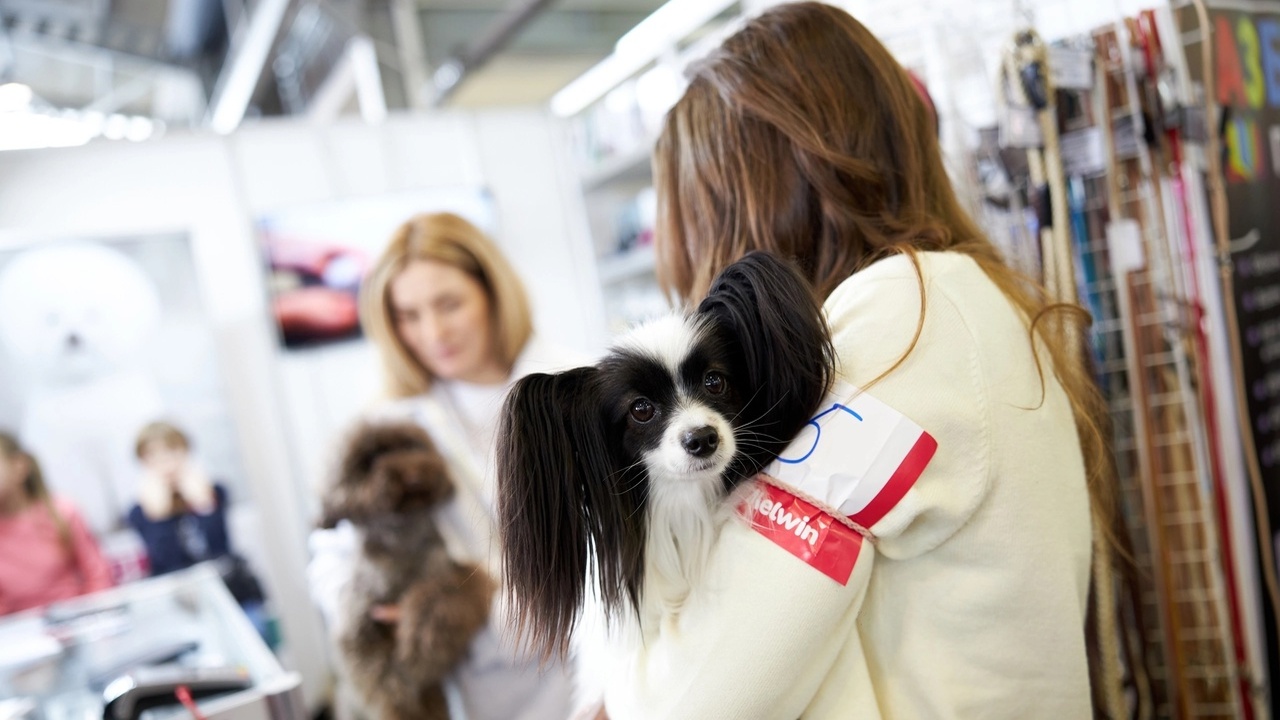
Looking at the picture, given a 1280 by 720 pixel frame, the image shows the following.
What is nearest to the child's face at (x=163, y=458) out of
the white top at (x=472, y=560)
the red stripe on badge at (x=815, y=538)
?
the white top at (x=472, y=560)

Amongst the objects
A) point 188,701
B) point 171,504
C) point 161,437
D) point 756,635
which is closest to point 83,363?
point 161,437

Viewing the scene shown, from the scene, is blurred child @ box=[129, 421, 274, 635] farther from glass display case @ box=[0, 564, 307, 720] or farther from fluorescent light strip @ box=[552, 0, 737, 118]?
fluorescent light strip @ box=[552, 0, 737, 118]

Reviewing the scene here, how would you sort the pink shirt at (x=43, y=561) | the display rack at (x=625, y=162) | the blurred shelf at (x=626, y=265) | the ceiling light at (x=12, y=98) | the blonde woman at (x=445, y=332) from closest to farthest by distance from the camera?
the blonde woman at (x=445, y=332), the pink shirt at (x=43, y=561), the display rack at (x=625, y=162), the ceiling light at (x=12, y=98), the blurred shelf at (x=626, y=265)

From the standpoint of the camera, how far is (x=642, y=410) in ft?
3.68

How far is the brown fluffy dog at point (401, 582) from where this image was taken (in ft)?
6.77

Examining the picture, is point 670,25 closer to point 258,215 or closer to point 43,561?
point 258,215

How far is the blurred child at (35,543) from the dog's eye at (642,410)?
2.83 metres

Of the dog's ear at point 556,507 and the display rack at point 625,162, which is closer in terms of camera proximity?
the dog's ear at point 556,507

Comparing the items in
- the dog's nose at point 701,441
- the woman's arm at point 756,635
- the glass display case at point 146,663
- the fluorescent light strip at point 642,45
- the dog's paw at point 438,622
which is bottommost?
the dog's paw at point 438,622

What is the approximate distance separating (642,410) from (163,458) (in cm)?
278

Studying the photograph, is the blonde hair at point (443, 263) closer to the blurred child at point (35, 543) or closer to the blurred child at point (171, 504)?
the blurred child at point (171, 504)

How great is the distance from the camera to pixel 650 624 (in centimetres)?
110

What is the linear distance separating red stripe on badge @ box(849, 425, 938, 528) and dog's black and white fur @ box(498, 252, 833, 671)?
127 mm

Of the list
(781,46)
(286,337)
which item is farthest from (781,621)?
(286,337)
